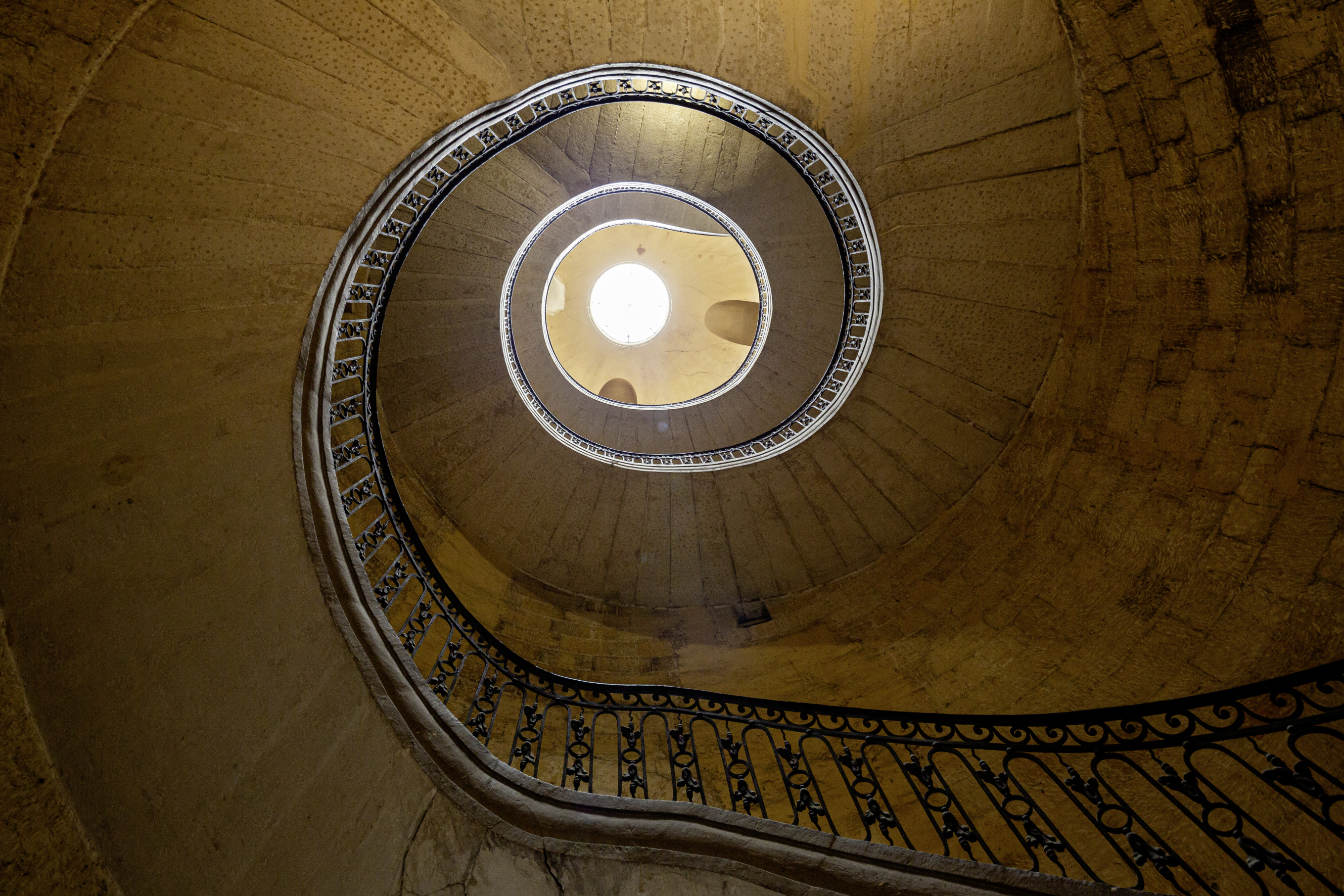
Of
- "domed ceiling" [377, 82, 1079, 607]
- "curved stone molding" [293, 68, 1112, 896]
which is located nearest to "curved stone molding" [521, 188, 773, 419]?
"domed ceiling" [377, 82, 1079, 607]

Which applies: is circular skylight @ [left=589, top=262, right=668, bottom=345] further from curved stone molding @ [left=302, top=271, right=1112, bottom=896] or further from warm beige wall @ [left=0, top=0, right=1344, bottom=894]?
curved stone molding @ [left=302, top=271, right=1112, bottom=896]

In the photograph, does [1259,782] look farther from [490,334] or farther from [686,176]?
[490,334]

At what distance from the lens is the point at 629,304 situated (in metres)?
15.0

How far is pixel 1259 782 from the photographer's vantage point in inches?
182

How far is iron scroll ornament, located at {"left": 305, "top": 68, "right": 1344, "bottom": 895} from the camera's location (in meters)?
3.38

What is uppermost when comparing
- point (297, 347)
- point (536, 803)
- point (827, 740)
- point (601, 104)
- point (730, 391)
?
point (601, 104)

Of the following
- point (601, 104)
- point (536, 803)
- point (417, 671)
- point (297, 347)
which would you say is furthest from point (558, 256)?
point (536, 803)

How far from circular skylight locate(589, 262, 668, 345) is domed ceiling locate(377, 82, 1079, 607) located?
509cm

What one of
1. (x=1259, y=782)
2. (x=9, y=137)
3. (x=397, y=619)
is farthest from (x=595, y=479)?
(x=1259, y=782)

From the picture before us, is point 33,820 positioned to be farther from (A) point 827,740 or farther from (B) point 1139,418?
(B) point 1139,418

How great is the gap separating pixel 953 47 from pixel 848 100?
94cm

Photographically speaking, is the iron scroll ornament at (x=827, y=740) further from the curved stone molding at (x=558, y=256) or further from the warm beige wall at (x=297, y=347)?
the curved stone molding at (x=558, y=256)

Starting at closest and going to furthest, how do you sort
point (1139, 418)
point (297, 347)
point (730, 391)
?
1. point (297, 347)
2. point (1139, 418)
3. point (730, 391)

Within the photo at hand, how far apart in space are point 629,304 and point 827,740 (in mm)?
11511
